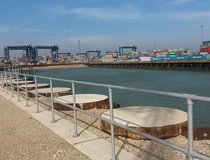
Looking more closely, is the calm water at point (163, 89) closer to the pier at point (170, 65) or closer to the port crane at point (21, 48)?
the pier at point (170, 65)

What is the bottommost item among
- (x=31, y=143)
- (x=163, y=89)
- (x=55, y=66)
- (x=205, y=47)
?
(x=55, y=66)

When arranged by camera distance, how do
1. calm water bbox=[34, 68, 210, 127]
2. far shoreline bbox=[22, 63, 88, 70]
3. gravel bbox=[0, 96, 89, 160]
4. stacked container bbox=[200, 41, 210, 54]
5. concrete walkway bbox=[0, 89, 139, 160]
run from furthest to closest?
far shoreline bbox=[22, 63, 88, 70], stacked container bbox=[200, 41, 210, 54], calm water bbox=[34, 68, 210, 127], gravel bbox=[0, 96, 89, 160], concrete walkway bbox=[0, 89, 139, 160]

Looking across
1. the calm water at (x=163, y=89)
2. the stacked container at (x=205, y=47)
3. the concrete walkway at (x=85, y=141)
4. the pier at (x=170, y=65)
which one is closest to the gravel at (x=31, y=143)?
the concrete walkway at (x=85, y=141)

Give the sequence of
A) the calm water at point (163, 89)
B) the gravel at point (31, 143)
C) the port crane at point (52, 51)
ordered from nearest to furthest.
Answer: the gravel at point (31, 143) → the calm water at point (163, 89) → the port crane at point (52, 51)

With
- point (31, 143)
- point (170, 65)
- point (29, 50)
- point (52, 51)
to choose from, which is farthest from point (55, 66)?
point (31, 143)

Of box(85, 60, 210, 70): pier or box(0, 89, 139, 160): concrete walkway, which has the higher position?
box(0, 89, 139, 160): concrete walkway

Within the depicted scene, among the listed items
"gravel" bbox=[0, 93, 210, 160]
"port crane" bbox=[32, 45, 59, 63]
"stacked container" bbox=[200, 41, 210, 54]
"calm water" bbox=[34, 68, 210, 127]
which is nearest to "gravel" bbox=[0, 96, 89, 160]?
"gravel" bbox=[0, 93, 210, 160]

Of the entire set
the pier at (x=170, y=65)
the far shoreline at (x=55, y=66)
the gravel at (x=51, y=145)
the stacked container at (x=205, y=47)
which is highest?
the gravel at (x=51, y=145)

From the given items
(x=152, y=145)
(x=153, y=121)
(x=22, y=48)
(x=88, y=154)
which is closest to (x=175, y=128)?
(x=153, y=121)

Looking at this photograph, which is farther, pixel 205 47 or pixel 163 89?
pixel 205 47

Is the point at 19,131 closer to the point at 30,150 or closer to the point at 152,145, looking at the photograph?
the point at 30,150

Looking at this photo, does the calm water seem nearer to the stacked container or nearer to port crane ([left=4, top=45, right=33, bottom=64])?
the stacked container

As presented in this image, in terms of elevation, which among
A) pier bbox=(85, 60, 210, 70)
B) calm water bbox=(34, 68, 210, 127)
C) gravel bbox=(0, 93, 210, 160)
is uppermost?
gravel bbox=(0, 93, 210, 160)

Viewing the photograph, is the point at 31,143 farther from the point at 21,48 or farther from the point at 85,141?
the point at 21,48
